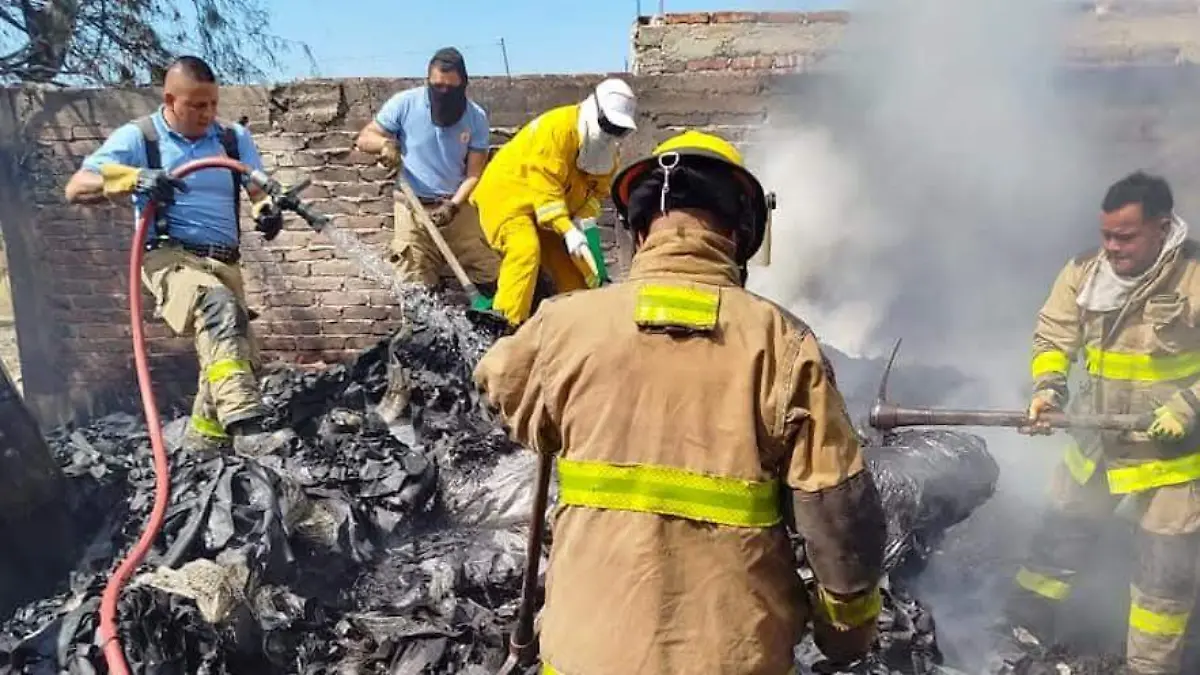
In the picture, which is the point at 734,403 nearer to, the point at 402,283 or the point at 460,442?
the point at 460,442

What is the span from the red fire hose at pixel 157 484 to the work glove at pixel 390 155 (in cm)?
137

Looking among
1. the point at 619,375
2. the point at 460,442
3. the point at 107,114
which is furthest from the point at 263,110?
the point at 619,375

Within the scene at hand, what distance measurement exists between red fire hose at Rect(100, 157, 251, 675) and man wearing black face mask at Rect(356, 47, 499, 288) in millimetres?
1470

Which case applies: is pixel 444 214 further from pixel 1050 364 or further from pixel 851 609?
pixel 851 609

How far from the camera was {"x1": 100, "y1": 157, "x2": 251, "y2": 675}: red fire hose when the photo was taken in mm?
2887

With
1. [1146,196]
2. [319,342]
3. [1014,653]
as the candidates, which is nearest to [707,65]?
[319,342]

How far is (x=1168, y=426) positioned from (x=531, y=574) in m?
2.26

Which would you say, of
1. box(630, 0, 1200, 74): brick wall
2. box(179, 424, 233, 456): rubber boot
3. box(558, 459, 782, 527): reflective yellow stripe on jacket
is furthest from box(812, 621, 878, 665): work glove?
box(630, 0, 1200, 74): brick wall

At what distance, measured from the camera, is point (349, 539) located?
12.5 ft

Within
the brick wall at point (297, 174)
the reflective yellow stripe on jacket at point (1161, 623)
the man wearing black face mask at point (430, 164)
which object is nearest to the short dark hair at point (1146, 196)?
the reflective yellow stripe on jacket at point (1161, 623)

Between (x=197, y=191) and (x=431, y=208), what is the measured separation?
1591 millimetres

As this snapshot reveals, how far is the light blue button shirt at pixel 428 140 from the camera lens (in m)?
5.79

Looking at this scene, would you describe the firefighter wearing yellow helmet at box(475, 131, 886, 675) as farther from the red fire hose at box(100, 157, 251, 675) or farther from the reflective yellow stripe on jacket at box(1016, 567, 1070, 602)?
the reflective yellow stripe on jacket at box(1016, 567, 1070, 602)

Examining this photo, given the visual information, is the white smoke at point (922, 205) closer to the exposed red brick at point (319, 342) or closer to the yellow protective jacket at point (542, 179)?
the yellow protective jacket at point (542, 179)
